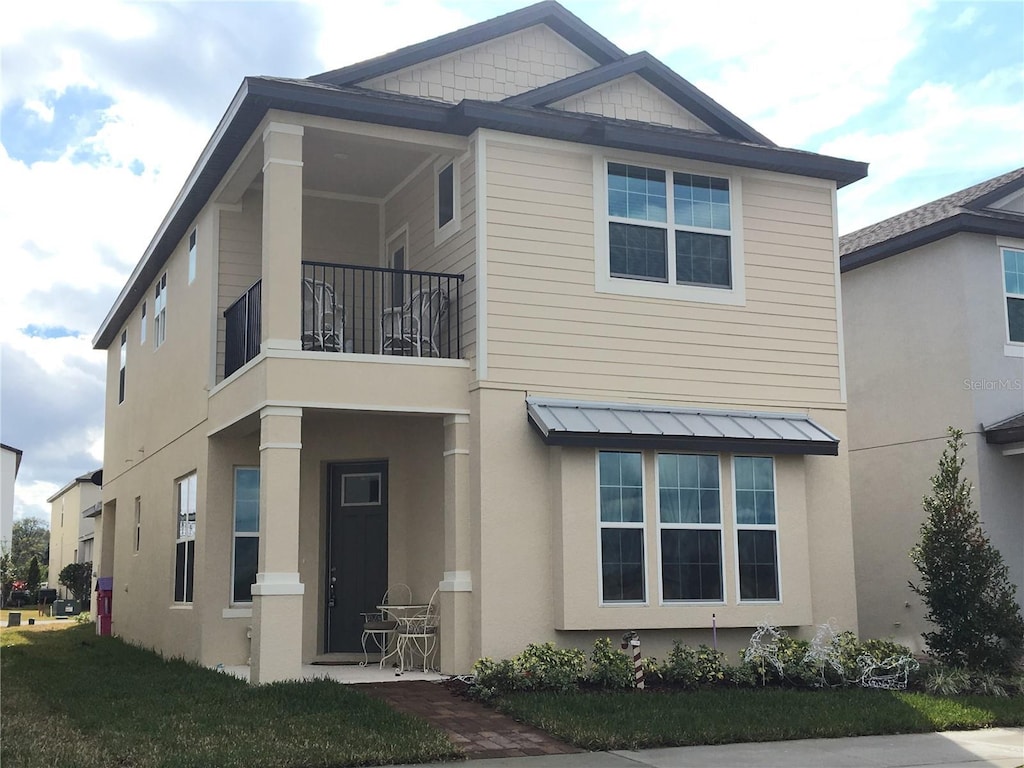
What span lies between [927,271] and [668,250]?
5380 millimetres

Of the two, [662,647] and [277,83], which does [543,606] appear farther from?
[277,83]

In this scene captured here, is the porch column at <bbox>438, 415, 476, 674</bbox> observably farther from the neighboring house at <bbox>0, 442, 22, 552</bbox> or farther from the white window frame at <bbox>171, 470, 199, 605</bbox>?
the neighboring house at <bbox>0, 442, 22, 552</bbox>

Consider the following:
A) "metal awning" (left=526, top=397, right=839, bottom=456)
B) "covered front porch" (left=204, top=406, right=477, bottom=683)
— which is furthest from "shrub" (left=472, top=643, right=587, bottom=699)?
"metal awning" (left=526, top=397, right=839, bottom=456)

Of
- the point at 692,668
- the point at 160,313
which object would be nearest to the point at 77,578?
the point at 160,313

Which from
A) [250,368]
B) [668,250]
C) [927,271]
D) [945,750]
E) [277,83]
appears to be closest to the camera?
[945,750]

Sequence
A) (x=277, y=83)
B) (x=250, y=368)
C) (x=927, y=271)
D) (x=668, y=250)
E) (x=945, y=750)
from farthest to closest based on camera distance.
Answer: (x=927, y=271), (x=668, y=250), (x=250, y=368), (x=277, y=83), (x=945, y=750)

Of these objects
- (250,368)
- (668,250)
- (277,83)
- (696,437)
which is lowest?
(696,437)

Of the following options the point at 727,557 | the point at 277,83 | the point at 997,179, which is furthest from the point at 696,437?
the point at 997,179

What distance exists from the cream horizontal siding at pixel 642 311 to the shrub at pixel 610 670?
118 inches

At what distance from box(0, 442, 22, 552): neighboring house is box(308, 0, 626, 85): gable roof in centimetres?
3132

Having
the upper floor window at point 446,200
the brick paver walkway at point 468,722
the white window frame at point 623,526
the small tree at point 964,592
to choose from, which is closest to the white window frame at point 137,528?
the upper floor window at point 446,200

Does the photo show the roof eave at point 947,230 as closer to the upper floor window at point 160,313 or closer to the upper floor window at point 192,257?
the upper floor window at point 192,257

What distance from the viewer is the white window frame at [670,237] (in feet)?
43.9

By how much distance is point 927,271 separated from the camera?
55.3 feet
